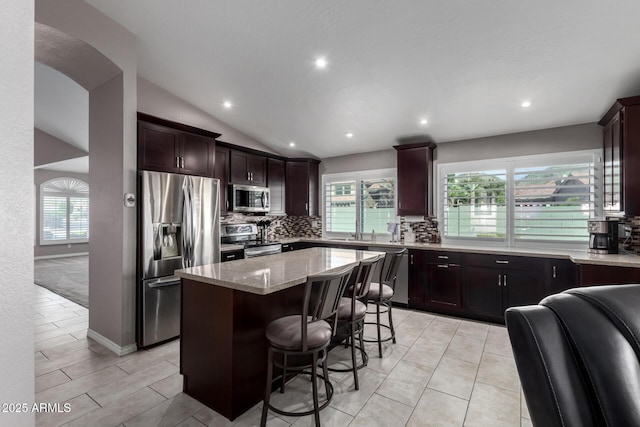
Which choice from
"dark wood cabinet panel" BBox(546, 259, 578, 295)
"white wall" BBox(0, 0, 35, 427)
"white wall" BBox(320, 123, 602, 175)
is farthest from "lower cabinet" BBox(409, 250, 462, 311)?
"white wall" BBox(0, 0, 35, 427)

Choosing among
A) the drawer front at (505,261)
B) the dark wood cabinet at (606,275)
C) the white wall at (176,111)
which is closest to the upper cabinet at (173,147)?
the white wall at (176,111)

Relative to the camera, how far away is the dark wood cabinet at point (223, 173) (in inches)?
178

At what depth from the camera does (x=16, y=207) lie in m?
0.84

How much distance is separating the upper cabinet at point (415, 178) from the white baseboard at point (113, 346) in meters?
3.88

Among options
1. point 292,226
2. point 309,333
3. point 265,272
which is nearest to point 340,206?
point 292,226

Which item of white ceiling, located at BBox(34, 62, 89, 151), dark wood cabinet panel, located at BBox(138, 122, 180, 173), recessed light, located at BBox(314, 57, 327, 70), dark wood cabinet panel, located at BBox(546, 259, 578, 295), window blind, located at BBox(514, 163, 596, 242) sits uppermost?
white ceiling, located at BBox(34, 62, 89, 151)

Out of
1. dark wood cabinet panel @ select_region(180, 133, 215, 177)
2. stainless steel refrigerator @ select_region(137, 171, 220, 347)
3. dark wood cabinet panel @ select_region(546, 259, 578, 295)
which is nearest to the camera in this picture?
stainless steel refrigerator @ select_region(137, 171, 220, 347)

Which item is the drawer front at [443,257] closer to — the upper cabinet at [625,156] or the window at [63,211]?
the upper cabinet at [625,156]

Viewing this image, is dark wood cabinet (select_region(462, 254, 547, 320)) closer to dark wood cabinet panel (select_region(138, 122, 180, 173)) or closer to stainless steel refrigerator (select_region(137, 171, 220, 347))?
stainless steel refrigerator (select_region(137, 171, 220, 347))

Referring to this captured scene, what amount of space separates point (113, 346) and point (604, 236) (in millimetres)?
5360

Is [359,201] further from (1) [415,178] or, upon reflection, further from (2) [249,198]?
(2) [249,198]

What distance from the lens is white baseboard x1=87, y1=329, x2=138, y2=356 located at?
295 centimetres

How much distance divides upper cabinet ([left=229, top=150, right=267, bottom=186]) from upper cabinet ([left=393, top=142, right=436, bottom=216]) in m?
2.29

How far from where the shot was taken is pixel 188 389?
228cm
